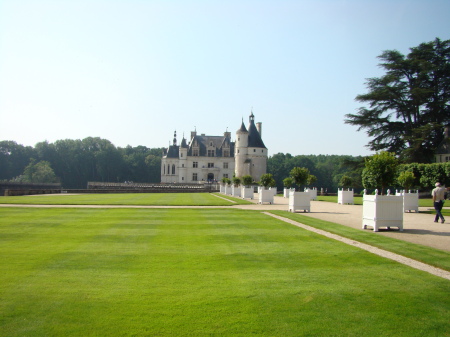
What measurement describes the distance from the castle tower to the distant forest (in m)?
24.8

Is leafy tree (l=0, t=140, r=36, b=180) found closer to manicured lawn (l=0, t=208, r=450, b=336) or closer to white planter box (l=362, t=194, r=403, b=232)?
manicured lawn (l=0, t=208, r=450, b=336)

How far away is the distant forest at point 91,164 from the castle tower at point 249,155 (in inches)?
974

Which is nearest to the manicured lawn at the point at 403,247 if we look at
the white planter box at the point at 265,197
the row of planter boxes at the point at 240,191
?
the white planter box at the point at 265,197

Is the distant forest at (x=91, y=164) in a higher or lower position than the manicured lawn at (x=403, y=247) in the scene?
higher

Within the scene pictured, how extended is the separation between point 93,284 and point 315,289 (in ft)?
9.94

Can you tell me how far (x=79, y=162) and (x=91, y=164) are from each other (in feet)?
10.1

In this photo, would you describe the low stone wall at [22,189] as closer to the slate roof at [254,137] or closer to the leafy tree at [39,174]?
the leafy tree at [39,174]

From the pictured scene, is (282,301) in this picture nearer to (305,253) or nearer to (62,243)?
(305,253)

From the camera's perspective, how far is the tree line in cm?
10575

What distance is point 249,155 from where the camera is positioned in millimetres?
82250

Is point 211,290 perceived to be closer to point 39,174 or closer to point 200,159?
point 200,159

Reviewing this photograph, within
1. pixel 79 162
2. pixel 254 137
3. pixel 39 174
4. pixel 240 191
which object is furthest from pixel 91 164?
pixel 240 191

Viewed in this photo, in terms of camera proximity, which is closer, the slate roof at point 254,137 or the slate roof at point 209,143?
the slate roof at point 254,137

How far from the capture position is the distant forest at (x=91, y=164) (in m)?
105
